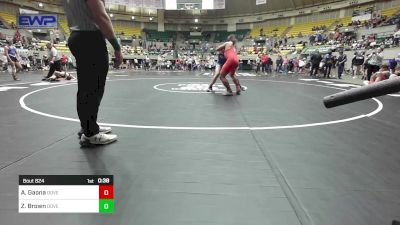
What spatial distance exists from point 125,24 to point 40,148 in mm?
46098

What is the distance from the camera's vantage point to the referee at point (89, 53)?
8.94ft

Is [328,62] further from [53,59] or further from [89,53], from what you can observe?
[89,53]

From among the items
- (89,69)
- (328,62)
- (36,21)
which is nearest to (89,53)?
(89,69)

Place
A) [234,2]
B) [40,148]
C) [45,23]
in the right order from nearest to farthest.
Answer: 1. [40,148]
2. [45,23]
3. [234,2]

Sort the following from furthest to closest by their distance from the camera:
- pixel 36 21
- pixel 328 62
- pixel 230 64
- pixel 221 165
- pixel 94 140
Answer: pixel 36 21 → pixel 328 62 → pixel 230 64 → pixel 94 140 → pixel 221 165

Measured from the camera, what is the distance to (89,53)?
2.81 meters

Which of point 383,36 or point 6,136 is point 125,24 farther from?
point 6,136

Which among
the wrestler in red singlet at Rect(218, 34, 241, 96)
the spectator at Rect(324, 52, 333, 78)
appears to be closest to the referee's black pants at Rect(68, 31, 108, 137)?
the wrestler in red singlet at Rect(218, 34, 241, 96)

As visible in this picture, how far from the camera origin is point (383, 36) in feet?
71.6

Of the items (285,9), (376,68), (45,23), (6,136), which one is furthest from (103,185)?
(285,9)

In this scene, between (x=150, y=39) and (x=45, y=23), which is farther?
(x=150, y=39)
